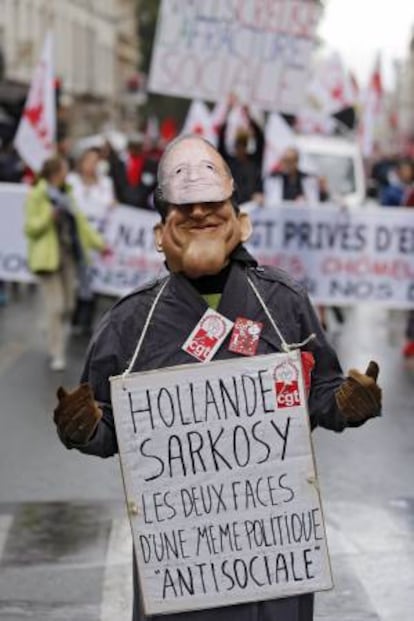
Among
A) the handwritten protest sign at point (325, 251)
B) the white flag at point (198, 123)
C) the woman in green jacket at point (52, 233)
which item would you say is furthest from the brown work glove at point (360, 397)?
the white flag at point (198, 123)

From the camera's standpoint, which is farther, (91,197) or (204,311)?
(91,197)

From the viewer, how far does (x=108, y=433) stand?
13.8 ft

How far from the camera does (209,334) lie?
417 cm

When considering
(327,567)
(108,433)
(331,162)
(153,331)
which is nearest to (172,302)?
(153,331)

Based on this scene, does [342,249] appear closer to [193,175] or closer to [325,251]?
[325,251]

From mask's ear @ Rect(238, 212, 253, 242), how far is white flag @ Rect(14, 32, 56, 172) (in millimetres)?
12158

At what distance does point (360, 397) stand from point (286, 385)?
194 millimetres

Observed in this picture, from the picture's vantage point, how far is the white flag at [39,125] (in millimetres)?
16469

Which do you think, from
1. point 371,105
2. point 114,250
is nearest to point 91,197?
point 114,250

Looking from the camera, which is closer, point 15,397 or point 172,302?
point 172,302

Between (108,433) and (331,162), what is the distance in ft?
66.0

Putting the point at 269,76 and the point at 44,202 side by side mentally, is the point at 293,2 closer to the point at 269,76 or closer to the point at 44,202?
the point at 269,76

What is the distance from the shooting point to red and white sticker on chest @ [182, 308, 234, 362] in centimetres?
416

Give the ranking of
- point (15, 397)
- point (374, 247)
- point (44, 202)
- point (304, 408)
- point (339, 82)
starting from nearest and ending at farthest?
point (304, 408) < point (15, 397) < point (44, 202) < point (374, 247) < point (339, 82)
